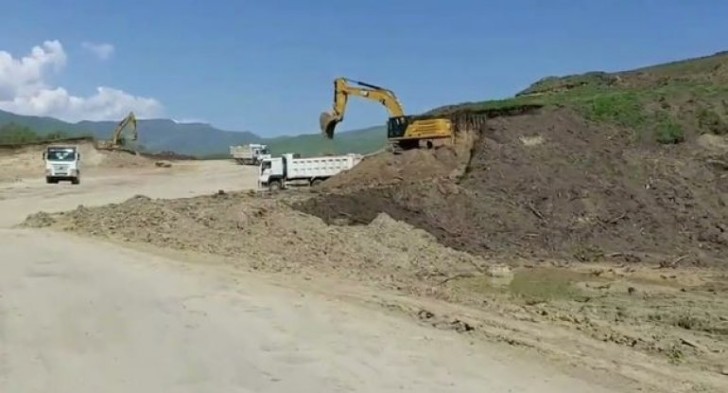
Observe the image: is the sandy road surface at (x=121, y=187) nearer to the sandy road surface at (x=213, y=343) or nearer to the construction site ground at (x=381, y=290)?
the construction site ground at (x=381, y=290)

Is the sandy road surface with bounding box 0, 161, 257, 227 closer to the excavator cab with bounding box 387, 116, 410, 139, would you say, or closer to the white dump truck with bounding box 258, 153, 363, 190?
the white dump truck with bounding box 258, 153, 363, 190

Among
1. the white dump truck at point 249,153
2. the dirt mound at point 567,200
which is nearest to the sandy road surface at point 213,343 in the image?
the dirt mound at point 567,200

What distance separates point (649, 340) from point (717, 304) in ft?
16.0

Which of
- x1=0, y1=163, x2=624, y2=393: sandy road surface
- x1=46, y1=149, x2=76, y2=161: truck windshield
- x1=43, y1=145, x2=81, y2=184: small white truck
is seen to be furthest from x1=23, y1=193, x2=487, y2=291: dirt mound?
x1=46, y1=149, x2=76, y2=161: truck windshield

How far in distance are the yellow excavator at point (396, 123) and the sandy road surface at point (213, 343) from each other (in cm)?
2015

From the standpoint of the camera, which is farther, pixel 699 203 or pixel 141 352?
pixel 699 203

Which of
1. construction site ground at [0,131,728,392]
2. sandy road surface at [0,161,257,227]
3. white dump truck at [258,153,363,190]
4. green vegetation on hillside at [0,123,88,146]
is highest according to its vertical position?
green vegetation on hillside at [0,123,88,146]

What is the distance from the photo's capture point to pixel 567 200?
82.7 feet

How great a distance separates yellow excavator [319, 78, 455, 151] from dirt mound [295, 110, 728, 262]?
326 centimetres

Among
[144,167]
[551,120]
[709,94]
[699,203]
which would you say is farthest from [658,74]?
[144,167]

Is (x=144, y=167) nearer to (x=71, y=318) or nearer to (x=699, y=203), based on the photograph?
(x=699, y=203)

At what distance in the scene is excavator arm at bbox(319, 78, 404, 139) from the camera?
3631 centimetres

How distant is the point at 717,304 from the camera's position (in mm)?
14711

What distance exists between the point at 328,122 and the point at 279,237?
17.5 m
